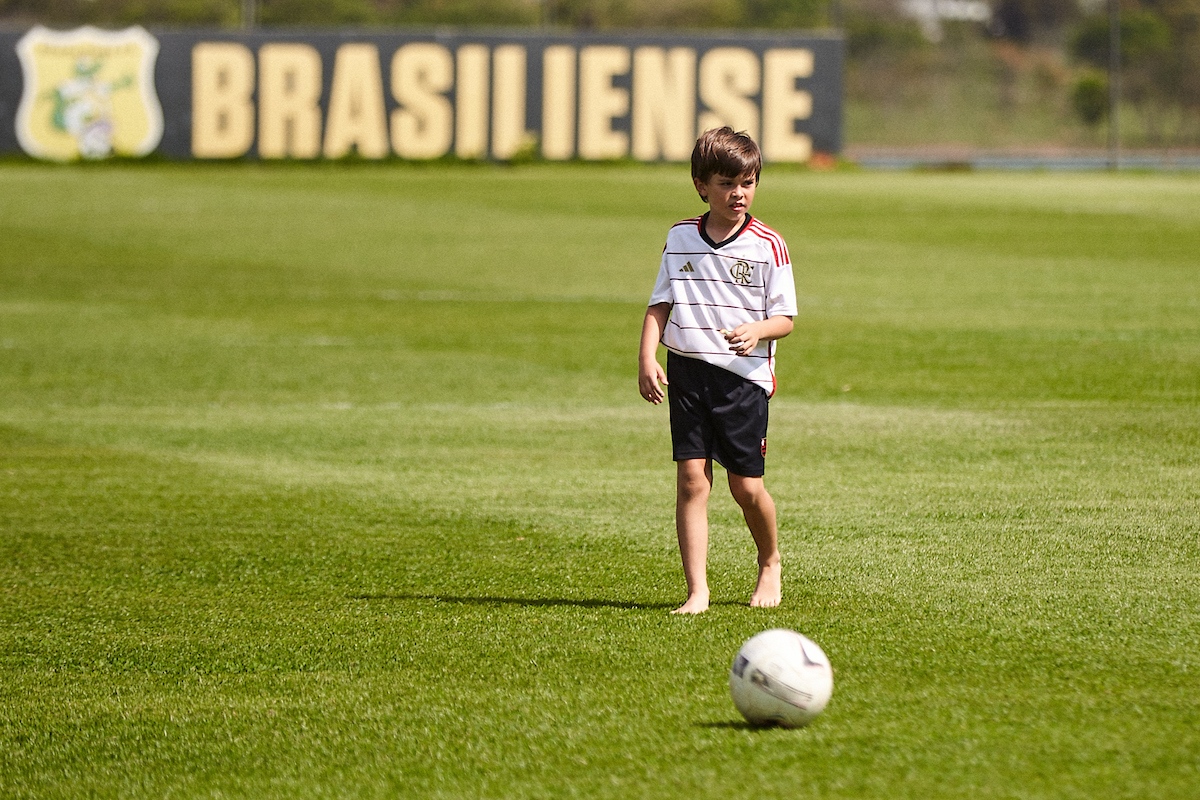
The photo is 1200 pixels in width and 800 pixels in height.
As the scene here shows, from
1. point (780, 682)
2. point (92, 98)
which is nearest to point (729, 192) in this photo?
point (780, 682)

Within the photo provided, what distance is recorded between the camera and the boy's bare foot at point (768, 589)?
18.3ft

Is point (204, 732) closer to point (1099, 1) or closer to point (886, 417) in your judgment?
point (886, 417)

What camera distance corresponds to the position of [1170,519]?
6.88 meters

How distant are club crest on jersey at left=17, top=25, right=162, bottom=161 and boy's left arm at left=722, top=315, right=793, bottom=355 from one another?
39203 millimetres

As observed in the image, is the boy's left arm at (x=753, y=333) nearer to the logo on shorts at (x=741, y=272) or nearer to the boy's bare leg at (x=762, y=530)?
the logo on shorts at (x=741, y=272)

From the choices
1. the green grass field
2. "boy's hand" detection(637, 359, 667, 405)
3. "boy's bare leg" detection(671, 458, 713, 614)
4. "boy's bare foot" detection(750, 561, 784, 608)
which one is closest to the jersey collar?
"boy's hand" detection(637, 359, 667, 405)

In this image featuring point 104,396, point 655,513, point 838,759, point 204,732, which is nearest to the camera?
point 838,759

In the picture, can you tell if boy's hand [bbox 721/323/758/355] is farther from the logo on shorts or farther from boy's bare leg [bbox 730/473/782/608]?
boy's bare leg [bbox 730/473/782/608]

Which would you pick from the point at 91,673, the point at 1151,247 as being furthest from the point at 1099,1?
the point at 91,673

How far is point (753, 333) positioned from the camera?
5.29 meters

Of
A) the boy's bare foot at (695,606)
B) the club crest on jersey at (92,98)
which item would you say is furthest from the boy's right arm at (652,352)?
the club crest on jersey at (92,98)

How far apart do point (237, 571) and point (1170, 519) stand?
Result: 3823 millimetres

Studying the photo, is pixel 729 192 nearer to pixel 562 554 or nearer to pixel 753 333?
pixel 753 333

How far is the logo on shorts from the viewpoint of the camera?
212 inches
